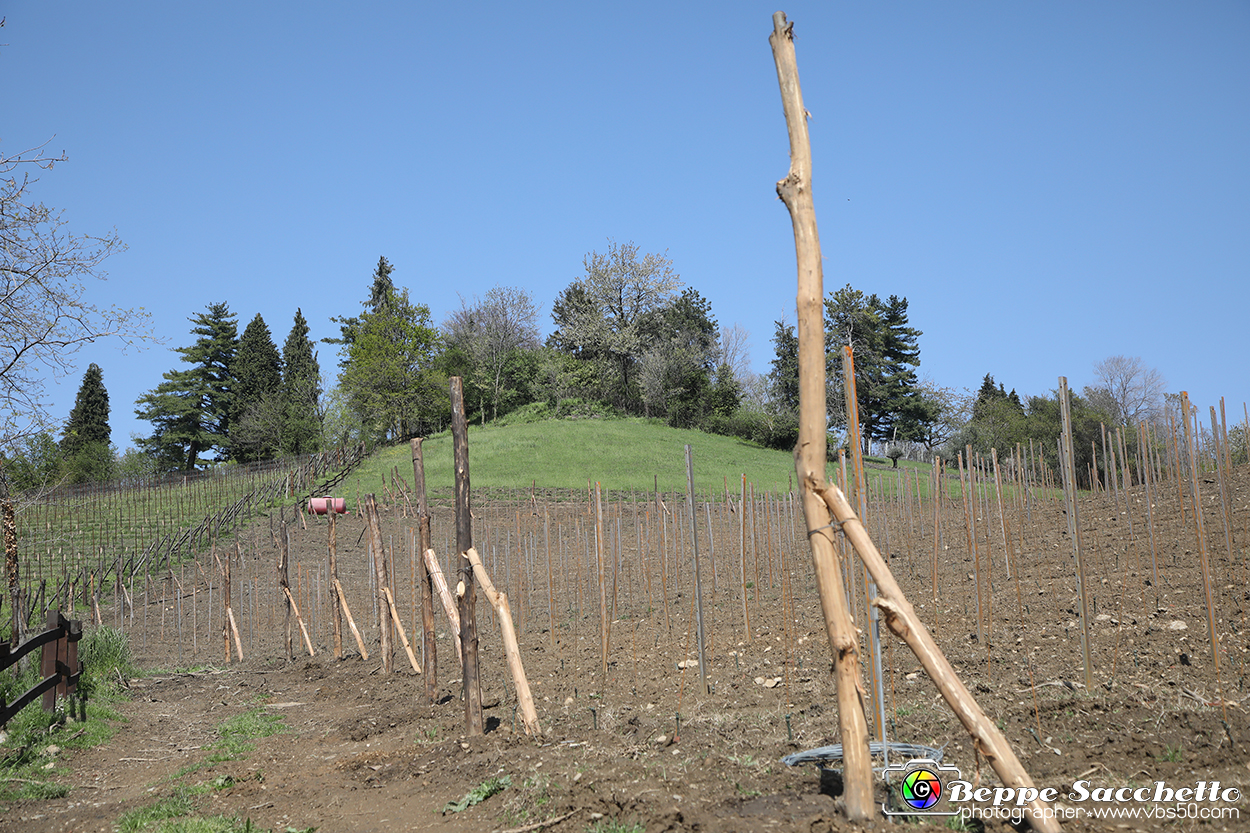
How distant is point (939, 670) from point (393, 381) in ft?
135

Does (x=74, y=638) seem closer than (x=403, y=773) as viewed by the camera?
No

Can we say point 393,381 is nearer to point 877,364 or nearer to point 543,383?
point 543,383

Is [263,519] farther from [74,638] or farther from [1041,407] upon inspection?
[1041,407]

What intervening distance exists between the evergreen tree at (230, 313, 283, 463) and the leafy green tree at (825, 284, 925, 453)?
100ft

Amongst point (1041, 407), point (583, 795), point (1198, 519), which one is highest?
point (1041, 407)

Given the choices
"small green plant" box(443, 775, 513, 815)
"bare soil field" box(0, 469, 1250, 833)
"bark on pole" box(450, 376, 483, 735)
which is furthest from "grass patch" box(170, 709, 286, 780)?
"small green plant" box(443, 775, 513, 815)

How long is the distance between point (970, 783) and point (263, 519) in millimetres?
24070

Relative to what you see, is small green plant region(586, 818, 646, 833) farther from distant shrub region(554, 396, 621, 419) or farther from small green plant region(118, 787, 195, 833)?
distant shrub region(554, 396, 621, 419)

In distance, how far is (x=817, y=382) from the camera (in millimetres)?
3340

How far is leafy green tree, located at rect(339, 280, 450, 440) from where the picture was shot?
4097 cm

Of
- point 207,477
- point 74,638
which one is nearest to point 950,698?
point 74,638

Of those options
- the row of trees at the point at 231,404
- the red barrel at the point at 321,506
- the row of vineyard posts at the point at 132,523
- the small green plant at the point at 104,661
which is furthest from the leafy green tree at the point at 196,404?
the small green plant at the point at 104,661

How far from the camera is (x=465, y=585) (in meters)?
5.63

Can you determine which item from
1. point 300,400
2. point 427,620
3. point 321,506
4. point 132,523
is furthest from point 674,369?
point 427,620
